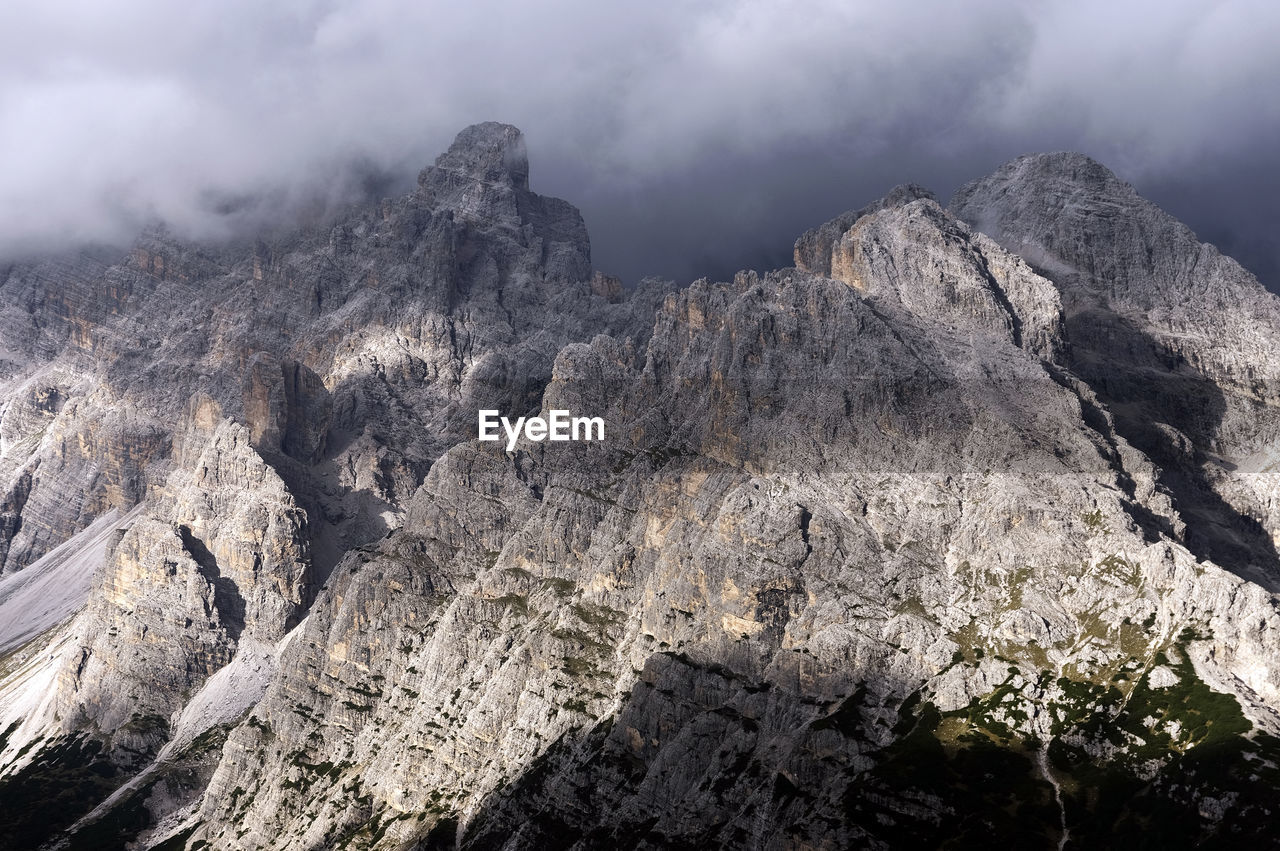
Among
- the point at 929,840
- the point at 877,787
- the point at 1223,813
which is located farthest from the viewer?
the point at 877,787

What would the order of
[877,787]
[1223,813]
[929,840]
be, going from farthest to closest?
1. [877,787]
2. [929,840]
3. [1223,813]

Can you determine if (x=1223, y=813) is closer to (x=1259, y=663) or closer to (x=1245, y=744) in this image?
(x=1245, y=744)

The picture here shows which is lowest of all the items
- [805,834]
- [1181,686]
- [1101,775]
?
[805,834]

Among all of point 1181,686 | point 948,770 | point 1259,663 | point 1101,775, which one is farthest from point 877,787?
point 1259,663

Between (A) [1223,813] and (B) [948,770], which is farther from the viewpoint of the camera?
(B) [948,770]

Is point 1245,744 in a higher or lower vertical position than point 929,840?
higher

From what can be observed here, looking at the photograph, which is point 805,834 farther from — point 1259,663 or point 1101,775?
point 1259,663

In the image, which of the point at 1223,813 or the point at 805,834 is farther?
the point at 805,834

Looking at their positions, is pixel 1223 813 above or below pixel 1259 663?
below

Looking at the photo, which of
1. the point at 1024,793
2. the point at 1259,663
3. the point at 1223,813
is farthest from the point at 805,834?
the point at 1259,663
